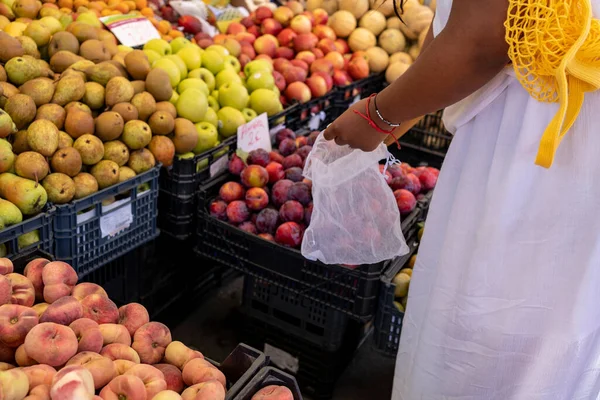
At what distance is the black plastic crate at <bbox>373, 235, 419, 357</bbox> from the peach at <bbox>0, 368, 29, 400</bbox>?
124 cm

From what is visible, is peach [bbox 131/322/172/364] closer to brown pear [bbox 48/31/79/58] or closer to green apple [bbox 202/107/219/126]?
green apple [bbox 202/107/219/126]

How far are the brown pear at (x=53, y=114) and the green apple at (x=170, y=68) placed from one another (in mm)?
674

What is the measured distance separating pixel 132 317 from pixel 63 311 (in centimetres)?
17

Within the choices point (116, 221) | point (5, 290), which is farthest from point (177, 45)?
point (5, 290)

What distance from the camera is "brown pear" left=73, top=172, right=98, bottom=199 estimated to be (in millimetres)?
1931

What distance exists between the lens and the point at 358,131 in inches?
57.5

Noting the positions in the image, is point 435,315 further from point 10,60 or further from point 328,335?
point 10,60

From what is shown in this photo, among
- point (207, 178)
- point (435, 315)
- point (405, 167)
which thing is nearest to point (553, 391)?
A: point (435, 315)

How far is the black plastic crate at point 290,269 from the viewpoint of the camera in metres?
1.99

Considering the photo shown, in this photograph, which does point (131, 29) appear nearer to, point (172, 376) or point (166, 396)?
point (172, 376)

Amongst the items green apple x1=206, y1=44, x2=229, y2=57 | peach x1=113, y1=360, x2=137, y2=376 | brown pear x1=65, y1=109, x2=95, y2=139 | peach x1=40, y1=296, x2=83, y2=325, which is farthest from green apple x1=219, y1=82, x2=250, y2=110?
peach x1=113, y1=360, x2=137, y2=376

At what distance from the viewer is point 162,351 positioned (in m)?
1.26

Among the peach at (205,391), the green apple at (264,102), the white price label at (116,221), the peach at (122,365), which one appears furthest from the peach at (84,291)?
the green apple at (264,102)

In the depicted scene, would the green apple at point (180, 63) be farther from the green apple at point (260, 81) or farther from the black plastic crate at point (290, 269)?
the black plastic crate at point (290, 269)
